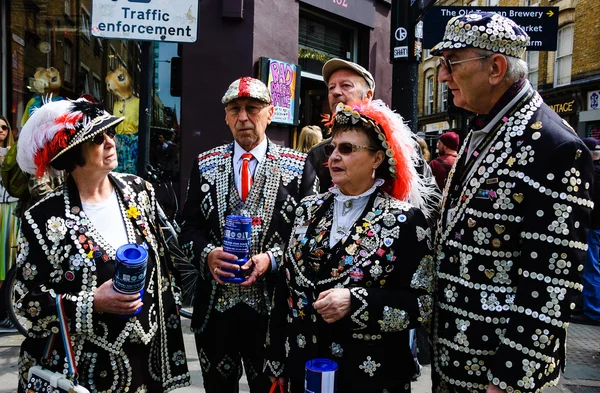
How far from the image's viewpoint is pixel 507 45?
6.06 feet

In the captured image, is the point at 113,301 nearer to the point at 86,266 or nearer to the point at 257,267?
the point at 86,266

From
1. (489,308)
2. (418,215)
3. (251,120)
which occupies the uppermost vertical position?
(251,120)

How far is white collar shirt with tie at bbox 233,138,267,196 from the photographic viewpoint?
2.76m

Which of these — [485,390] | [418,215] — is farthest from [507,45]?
[485,390]

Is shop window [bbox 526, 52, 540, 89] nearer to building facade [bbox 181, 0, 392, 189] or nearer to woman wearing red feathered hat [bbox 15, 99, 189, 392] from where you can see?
building facade [bbox 181, 0, 392, 189]

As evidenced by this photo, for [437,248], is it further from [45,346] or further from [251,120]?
[45,346]

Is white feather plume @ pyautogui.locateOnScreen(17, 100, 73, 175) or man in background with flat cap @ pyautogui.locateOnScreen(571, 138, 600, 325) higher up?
white feather plume @ pyautogui.locateOnScreen(17, 100, 73, 175)

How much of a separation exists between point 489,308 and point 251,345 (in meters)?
1.33

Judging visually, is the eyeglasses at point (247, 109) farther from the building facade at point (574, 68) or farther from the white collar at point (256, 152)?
the building facade at point (574, 68)

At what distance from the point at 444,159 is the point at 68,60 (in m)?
5.17

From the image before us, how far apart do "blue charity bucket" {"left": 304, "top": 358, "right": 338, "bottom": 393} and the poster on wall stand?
546 centimetres

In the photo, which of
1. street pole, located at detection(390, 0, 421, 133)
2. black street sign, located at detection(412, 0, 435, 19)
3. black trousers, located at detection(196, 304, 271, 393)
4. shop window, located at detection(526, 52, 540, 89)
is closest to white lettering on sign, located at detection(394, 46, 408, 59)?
street pole, located at detection(390, 0, 421, 133)

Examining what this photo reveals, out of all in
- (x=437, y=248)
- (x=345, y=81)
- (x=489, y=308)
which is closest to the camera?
(x=489, y=308)

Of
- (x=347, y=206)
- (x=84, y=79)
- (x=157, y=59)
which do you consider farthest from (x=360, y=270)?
(x=84, y=79)
